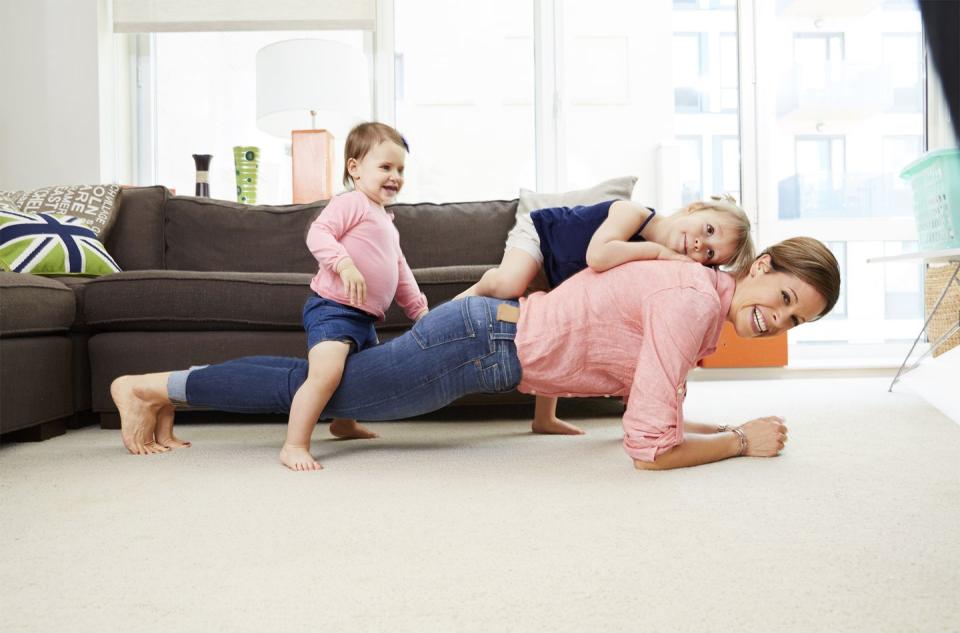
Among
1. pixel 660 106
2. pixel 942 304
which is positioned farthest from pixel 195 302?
pixel 660 106

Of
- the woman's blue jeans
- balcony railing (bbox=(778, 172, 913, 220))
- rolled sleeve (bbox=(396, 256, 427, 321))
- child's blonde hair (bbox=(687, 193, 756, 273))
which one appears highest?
balcony railing (bbox=(778, 172, 913, 220))

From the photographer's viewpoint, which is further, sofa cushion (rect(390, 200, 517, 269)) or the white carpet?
sofa cushion (rect(390, 200, 517, 269))

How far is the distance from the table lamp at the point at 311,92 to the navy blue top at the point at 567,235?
74.7 inches

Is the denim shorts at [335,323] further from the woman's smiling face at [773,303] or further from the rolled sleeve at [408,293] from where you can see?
the woman's smiling face at [773,303]

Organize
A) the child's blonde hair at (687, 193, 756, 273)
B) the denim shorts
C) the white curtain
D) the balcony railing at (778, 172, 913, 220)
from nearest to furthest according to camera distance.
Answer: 1. the child's blonde hair at (687, 193, 756, 273)
2. the denim shorts
3. the white curtain
4. the balcony railing at (778, 172, 913, 220)

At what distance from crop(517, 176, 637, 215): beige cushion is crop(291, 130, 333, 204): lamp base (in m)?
1.13

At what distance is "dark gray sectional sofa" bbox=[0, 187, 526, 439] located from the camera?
1.84m

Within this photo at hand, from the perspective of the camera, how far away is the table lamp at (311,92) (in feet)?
11.2

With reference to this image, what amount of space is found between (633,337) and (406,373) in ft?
1.52

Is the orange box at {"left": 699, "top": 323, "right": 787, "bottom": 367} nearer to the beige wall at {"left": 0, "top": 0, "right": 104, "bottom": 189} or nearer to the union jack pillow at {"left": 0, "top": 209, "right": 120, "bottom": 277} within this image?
the union jack pillow at {"left": 0, "top": 209, "right": 120, "bottom": 277}

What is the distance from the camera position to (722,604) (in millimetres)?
745

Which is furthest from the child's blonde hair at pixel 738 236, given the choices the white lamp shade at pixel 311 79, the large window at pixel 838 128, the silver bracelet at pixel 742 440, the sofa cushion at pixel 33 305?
the large window at pixel 838 128

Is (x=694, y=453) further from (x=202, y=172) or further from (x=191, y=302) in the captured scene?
(x=202, y=172)

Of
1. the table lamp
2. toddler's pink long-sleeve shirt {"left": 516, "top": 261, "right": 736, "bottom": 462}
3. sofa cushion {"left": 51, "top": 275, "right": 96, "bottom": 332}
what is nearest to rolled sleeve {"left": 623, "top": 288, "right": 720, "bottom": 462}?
toddler's pink long-sleeve shirt {"left": 516, "top": 261, "right": 736, "bottom": 462}
